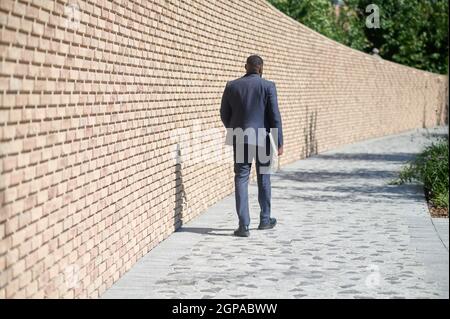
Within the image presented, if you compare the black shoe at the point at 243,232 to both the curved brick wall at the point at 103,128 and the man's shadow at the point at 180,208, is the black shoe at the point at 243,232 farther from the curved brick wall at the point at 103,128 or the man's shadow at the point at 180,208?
the curved brick wall at the point at 103,128

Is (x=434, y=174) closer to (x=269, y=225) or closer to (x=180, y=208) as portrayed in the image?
(x=269, y=225)

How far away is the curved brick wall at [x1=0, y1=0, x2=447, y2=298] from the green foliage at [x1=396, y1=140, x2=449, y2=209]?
3018mm

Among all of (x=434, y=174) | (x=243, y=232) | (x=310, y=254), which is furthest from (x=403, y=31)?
(x=310, y=254)

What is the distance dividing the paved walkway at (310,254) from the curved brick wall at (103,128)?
0.33 meters

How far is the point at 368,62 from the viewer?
29.6m

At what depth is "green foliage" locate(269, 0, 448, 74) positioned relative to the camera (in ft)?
128

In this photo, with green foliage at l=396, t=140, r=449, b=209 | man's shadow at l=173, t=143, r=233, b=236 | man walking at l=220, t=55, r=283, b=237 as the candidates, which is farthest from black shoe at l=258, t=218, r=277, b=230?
green foliage at l=396, t=140, r=449, b=209

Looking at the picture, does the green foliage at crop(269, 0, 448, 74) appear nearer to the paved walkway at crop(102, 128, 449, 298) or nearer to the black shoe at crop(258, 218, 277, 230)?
the paved walkway at crop(102, 128, 449, 298)

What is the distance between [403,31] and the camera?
142 ft

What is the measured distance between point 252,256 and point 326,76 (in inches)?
606

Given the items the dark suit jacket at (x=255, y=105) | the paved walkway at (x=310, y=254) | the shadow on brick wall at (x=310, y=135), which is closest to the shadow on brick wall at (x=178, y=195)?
the paved walkway at (x=310, y=254)

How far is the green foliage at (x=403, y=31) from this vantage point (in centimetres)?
3900

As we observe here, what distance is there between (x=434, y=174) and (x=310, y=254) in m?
5.40
